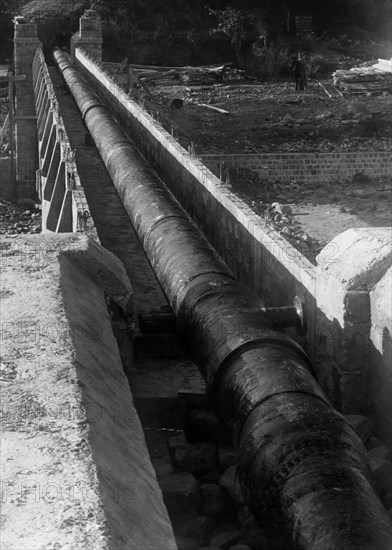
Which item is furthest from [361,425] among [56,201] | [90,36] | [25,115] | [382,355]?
[90,36]

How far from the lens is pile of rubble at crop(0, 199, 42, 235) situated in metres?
22.7

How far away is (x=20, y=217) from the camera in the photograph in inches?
977

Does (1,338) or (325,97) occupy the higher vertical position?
(1,338)

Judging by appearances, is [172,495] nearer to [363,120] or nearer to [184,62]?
[363,120]

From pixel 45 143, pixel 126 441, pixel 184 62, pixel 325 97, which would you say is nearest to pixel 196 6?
pixel 184 62

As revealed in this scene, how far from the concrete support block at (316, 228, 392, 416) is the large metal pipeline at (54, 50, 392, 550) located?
60cm

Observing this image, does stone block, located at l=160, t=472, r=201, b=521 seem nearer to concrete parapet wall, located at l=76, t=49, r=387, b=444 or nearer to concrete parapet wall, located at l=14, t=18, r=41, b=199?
concrete parapet wall, located at l=76, t=49, r=387, b=444

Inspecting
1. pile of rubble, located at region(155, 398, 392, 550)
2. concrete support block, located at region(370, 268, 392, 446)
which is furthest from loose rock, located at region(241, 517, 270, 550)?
concrete support block, located at region(370, 268, 392, 446)

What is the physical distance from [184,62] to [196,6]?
435cm

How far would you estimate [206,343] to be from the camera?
752 cm

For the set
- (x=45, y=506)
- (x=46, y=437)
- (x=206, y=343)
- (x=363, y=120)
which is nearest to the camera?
(x=45, y=506)

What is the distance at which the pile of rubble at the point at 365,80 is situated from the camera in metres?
36.6

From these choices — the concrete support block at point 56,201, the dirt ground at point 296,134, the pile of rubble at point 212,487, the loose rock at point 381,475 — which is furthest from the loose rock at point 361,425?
the dirt ground at point 296,134

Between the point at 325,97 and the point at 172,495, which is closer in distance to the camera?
the point at 172,495
